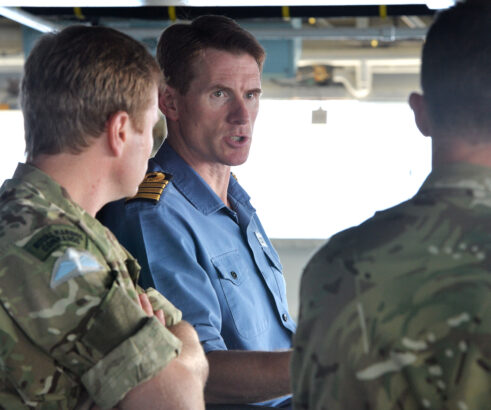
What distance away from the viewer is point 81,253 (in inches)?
49.9

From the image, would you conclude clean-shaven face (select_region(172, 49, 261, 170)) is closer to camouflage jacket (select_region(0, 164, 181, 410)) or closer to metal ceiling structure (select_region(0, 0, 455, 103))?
metal ceiling structure (select_region(0, 0, 455, 103))

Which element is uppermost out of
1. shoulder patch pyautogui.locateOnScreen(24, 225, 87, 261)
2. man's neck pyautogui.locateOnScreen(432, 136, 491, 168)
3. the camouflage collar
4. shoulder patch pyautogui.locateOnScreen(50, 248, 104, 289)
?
man's neck pyautogui.locateOnScreen(432, 136, 491, 168)

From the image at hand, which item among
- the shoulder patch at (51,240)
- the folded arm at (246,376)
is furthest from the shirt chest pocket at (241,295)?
the shoulder patch at (51,240)

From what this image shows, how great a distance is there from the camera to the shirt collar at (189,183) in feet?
6.68

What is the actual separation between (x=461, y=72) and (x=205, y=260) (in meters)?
1.02

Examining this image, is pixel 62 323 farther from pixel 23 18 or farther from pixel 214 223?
pixel 23 18

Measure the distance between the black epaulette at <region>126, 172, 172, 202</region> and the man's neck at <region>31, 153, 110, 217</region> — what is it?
0.46 metres

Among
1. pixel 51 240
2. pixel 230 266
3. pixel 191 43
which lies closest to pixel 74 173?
pixel 51 240

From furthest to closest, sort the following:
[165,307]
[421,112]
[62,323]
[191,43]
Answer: [191,43], [165,307], [62,323], [421,112]

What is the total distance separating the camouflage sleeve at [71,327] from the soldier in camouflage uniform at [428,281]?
13.6 inches

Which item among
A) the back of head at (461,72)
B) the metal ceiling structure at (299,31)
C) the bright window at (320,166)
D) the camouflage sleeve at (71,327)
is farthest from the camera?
the bright window at (320,166)

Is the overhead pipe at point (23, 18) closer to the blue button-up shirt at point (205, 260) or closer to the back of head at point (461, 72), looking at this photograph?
the blue button-up shirt at point (205, 260)

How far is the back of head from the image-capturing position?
101cm

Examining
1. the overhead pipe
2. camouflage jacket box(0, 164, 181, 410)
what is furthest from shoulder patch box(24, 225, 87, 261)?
the overhead pipe
